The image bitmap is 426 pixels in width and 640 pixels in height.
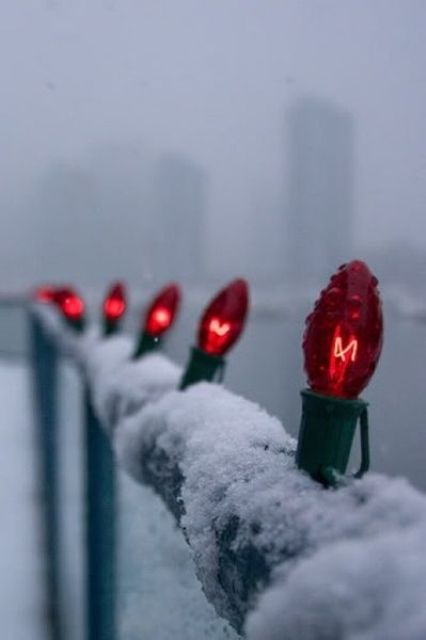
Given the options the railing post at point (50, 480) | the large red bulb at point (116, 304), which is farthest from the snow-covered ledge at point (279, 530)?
the railing post at point (50, 480)

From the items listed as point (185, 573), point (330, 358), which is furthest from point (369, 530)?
point (185, 573)

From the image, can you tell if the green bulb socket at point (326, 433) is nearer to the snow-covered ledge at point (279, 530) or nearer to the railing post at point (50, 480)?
the snow-covered ledge at point (279, 530)

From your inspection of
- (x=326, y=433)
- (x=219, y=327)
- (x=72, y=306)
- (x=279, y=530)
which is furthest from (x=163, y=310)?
(x=72, y=306)

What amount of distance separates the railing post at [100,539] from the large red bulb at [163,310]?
0.95 ft

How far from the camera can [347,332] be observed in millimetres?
676

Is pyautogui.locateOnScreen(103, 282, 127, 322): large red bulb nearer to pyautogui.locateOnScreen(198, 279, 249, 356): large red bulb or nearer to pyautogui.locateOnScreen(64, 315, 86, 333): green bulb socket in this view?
pyautogui.locateOnScreen(64, 315, 86, 333): green bulb socket

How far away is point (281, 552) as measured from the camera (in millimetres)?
543

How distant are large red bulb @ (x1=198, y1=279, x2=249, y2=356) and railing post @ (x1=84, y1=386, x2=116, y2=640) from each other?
622 mm

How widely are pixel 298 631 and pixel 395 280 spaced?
0.75 metres

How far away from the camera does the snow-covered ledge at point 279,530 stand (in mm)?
427

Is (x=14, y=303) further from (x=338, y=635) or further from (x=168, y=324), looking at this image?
(x=338, y=635)

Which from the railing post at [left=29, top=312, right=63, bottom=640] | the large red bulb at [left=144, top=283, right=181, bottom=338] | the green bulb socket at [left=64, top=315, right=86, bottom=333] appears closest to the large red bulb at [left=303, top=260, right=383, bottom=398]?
the large red bulb at [left=144, top=283, right=181, bottom=338]

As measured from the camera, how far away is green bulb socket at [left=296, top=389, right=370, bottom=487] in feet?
2.22

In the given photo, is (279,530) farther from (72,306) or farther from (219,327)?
(72,306)
